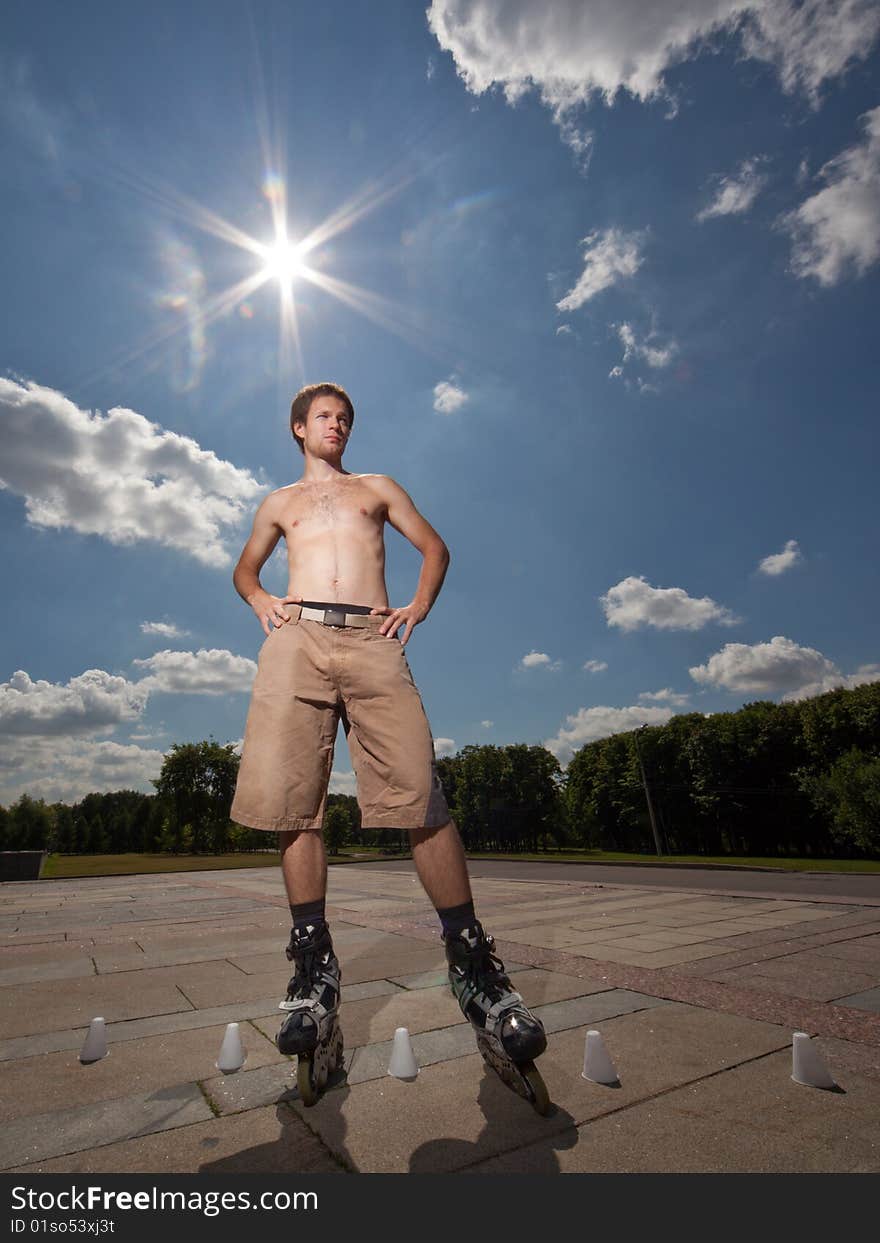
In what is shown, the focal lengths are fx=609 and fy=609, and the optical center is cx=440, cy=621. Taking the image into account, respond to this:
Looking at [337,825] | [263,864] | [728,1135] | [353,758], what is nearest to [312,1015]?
[353,758]

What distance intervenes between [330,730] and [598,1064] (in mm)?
1757

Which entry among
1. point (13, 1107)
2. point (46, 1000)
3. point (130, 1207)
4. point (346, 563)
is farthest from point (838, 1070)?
point (46, 1000)

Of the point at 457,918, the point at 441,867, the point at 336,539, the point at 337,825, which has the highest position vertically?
the point at 337,825

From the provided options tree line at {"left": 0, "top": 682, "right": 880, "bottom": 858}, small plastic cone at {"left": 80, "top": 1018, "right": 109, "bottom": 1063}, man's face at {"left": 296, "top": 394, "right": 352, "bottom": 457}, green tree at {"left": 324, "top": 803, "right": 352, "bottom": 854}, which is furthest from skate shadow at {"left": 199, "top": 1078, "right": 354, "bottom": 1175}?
green tree at {"left": 324, "top": 803, "right": 352, "bottom": 854}

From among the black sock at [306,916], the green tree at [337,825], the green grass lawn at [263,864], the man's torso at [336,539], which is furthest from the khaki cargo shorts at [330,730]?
the green tree at [337,825]

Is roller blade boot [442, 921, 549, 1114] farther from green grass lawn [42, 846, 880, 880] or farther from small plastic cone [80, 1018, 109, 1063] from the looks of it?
green grass lawn [42, 846, 880, 880]

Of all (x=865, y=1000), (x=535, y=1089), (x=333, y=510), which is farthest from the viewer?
(x=865, y=1000)

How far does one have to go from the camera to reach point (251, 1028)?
11.1ft

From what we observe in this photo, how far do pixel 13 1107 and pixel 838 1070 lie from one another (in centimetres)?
339

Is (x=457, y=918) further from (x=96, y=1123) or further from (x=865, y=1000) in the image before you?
(x=865, y=1000)

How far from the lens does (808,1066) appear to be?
2443 millimetres

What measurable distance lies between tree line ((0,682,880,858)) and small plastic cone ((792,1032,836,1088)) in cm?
3044

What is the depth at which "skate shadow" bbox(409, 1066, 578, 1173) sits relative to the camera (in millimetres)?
1862

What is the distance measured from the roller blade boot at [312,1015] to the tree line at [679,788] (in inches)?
1197
